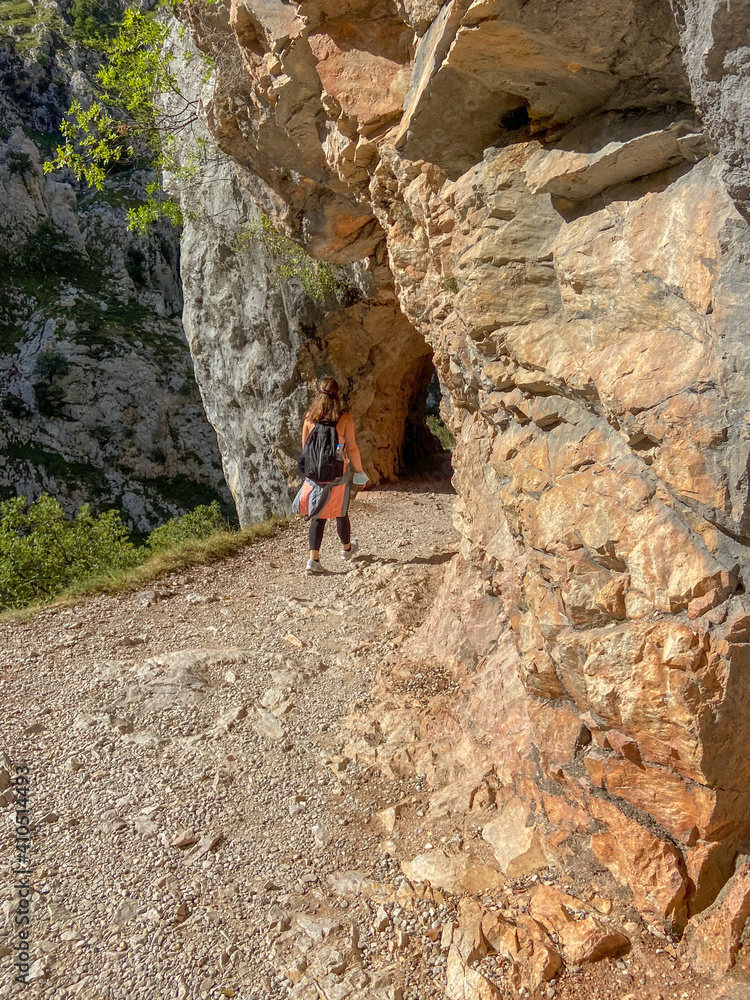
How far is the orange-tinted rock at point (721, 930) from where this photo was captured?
2145 millimetres

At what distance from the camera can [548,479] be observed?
2652 mm

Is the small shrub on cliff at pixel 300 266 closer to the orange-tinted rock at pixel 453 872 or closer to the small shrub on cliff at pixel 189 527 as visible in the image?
the small shrub on cliff at pixel 189 527

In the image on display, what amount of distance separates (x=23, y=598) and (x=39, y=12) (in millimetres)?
49944

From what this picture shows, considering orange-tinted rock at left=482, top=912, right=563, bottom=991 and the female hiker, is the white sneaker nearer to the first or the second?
the female hiker

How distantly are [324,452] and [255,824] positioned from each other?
3.33 metres

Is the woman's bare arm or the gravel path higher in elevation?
the woman's bare arm

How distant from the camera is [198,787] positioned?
348 centimetres

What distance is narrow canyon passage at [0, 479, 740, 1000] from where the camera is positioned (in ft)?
8.05

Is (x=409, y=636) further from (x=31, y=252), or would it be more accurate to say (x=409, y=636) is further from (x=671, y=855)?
(x=31, y=252)

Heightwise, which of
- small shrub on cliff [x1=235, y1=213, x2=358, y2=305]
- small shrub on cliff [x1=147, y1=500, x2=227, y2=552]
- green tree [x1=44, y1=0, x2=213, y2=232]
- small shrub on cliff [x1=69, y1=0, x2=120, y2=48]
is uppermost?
small shrub on cliff [x1=69, y1=0, x2=120, y2=48]

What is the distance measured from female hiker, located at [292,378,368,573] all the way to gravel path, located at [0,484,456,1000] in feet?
2.29
